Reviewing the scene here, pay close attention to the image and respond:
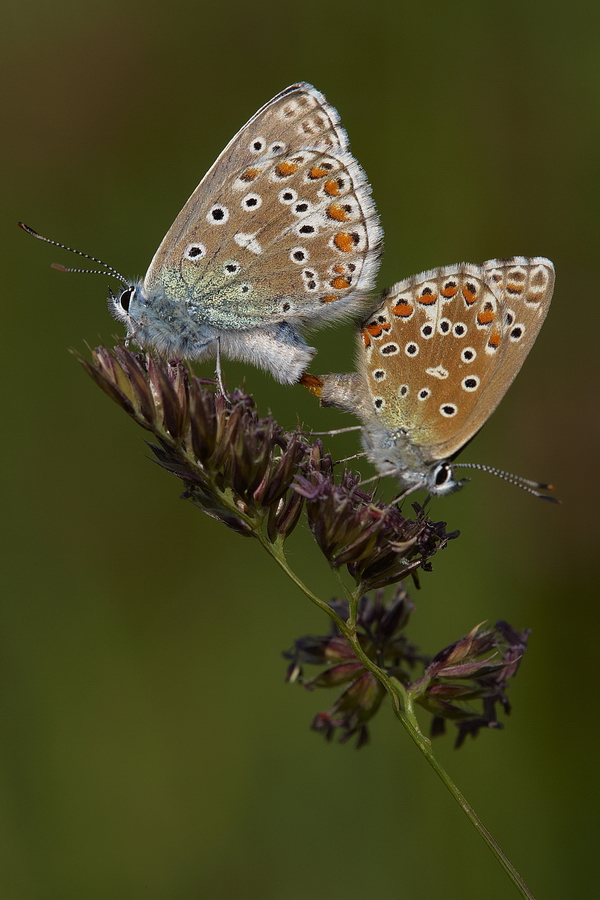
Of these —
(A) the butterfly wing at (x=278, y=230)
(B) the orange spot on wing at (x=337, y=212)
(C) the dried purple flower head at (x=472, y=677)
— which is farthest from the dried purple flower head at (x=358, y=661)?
(B) the orange spot on wing at (x=337, y=212)

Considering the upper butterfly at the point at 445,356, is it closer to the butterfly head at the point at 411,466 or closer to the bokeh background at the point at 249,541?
the butterfly head at the point at 411,466

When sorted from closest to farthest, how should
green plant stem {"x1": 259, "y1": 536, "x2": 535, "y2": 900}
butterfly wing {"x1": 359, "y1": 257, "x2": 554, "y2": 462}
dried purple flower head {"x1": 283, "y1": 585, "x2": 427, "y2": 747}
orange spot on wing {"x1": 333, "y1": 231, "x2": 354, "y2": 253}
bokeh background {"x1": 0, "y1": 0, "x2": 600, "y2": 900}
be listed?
1. green plant stem {"x1": 259, "y1": 536, "x2": 535, "y2": 900}
2. dried purple flower head {"x1": 283, "y1": 585, "x2": 427, "y2": 747}
3. butterfly wing {"x1": 359, "y1": 257, "x2": 554, "y2": 462}
4. orange spot on wing {"x1": 333, "y1": 231, "x2": 354, "y2": 253}
5. bokeh background {"x1": 0, "y1": 0, "x2": 600, "y2": 900}

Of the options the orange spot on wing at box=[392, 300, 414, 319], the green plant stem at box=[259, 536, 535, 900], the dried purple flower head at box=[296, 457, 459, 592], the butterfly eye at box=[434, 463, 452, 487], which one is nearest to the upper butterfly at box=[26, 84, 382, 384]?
the orange spot on wing at box=[392, 300, 414, 319]

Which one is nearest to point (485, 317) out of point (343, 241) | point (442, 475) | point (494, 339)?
point (494, 339)

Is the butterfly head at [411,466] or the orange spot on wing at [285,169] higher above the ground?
the orange spot on wing at [285,169]

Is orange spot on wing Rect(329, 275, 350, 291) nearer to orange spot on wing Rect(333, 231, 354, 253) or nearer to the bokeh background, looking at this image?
orange spot on wing Rect(333, 231, 354, 253)

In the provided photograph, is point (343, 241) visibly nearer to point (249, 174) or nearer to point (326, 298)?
point (326, 298)
